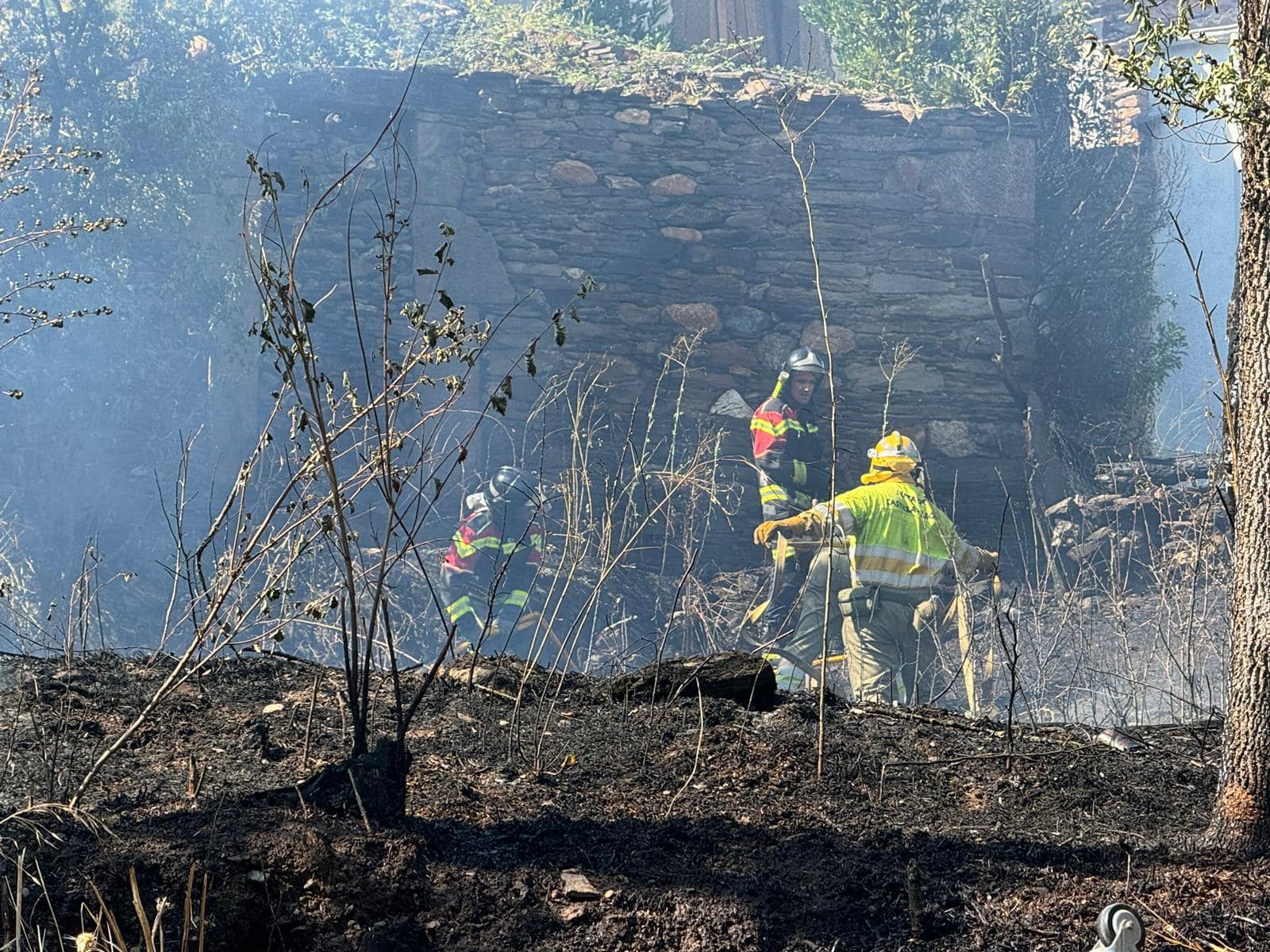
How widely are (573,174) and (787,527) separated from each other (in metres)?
5.60

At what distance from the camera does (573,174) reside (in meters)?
11.8

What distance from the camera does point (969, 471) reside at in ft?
36.2

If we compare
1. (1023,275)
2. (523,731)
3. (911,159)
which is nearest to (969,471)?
(1023,275)

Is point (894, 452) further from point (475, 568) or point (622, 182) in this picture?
point (622, 182)

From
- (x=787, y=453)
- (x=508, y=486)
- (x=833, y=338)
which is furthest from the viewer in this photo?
(x=833, y=338)

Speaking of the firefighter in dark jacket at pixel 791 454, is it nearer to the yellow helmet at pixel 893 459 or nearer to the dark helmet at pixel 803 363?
the dark helmet at pixel 803 363

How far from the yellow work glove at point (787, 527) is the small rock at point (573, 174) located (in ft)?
16.7

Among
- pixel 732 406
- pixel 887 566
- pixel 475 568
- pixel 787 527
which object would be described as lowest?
pixel 475 568

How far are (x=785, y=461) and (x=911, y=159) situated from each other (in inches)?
156

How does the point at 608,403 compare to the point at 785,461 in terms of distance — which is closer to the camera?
the point at 785,461

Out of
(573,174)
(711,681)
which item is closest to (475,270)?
(573,174)

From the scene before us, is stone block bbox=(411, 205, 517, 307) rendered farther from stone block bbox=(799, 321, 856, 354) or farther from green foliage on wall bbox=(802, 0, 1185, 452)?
green foliage on wall bbox=(802, 0, 1185, 452)

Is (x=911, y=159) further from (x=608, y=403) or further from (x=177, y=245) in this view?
(x=177, y=245)

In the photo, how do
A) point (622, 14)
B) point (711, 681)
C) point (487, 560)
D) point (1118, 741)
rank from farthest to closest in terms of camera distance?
point (622, 14), point (487, 560), point (711, 681), point (1118, 741)
